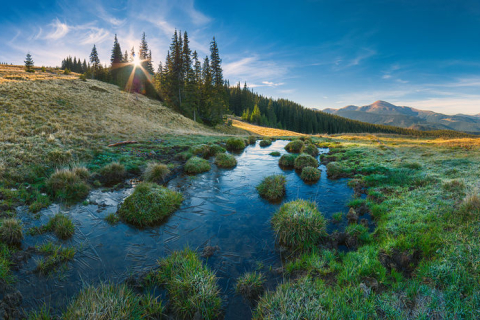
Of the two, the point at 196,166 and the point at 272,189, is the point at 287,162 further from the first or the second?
the point at 196,166

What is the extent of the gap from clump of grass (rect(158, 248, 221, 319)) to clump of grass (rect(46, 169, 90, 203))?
290 inches

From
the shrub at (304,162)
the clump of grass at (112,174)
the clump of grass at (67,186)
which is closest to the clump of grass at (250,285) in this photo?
the clump of grass at (67,186)

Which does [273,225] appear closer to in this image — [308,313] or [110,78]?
[308,313]

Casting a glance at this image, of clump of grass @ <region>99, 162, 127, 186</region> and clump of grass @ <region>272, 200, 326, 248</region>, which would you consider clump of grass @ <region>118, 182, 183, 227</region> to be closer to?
clump of grass @ <region>99, 162, 127, 186</region>

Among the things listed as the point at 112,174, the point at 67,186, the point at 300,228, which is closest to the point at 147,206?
the point at 67,186

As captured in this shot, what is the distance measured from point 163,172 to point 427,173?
→ 16164mm

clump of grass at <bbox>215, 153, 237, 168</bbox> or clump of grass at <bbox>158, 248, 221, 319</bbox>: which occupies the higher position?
clump of grass at <bbox>215, 153, 237, 168</bbox>

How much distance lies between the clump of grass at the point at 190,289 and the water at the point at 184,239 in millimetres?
452

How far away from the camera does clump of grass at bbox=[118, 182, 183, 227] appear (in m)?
8.07

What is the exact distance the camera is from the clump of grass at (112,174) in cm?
1199

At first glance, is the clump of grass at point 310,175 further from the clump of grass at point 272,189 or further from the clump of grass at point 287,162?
the clump of grass at point 287,162

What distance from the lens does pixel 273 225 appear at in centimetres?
802

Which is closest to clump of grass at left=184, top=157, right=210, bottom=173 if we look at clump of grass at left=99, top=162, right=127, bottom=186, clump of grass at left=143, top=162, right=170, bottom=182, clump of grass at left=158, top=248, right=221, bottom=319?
clump of grass at left=143, top=162, right=170, bottom=182

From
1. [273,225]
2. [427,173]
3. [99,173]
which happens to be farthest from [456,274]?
[99,173]
